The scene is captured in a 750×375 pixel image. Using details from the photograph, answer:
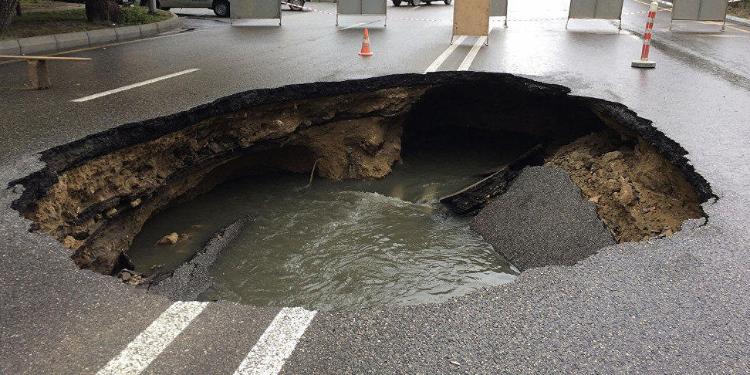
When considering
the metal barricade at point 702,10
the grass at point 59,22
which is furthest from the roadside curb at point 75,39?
the metal barricade at point 702,10

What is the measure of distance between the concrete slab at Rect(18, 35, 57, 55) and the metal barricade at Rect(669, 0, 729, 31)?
1578 centimetres

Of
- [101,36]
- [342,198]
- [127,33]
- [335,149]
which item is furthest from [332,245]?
[127,33]

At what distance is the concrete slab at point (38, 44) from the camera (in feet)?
36.1

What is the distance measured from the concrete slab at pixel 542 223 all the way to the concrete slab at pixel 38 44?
31.0 feet

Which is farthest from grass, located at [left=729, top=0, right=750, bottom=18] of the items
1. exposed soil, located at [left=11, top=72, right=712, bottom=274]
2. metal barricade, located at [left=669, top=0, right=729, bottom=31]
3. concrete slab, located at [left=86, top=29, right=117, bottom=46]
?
concrete slab, located at [left=86, top=29, right=117, bottom=46]

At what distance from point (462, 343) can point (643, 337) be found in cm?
87

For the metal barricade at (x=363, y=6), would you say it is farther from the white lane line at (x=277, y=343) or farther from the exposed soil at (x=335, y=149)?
the white lane line at (x=277, y=343)

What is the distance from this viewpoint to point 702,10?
52.6ft

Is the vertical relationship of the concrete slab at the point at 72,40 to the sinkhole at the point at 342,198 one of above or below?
above

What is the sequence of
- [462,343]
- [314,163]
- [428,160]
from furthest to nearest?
[428,160] < [314,163] < [462,343]

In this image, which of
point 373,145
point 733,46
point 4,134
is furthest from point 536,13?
point 4,134

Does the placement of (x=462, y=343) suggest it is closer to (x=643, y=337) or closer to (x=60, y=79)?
(x=643, y=337)

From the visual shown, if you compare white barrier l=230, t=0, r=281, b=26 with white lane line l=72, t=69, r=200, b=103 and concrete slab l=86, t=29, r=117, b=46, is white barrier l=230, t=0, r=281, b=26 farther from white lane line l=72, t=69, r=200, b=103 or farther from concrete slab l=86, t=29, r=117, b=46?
white lane line l=72, t=69, r=200, b=103

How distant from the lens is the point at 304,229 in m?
6.94
